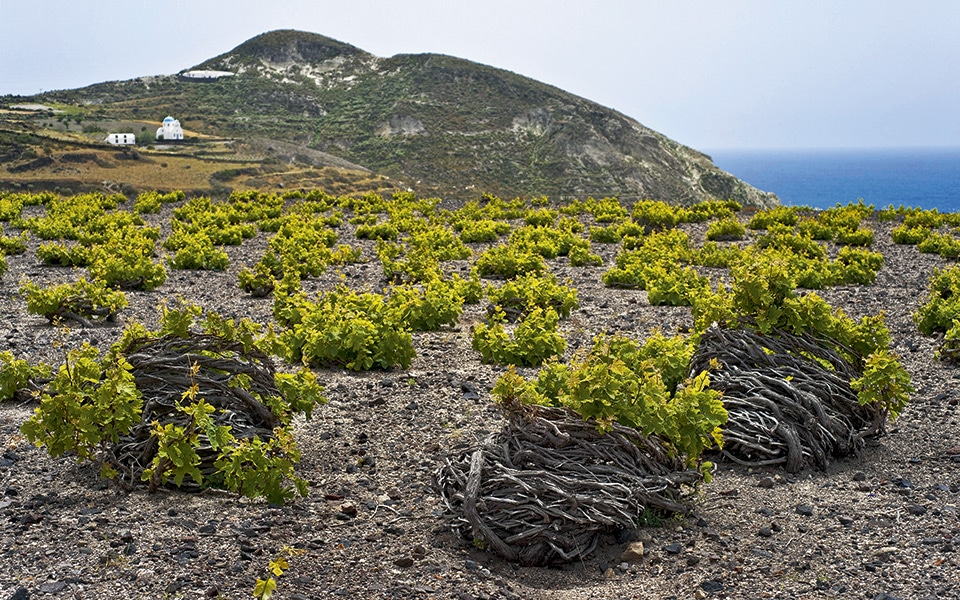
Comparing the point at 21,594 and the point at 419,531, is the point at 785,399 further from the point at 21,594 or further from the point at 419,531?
the point at 21,594

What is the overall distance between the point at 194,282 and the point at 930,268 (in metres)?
13.8

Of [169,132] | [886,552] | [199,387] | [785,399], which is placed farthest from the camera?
[169,132]

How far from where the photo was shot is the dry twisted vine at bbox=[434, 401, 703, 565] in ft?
16.5

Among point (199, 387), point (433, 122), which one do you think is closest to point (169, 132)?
point (433, 122)

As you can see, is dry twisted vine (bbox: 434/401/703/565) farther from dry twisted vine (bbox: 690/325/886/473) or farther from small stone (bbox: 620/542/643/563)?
dry twisted vine (bbox: 690/325/886/473)

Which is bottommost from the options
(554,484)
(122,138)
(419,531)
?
(122,138)

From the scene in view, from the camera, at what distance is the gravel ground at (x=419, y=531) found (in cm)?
464

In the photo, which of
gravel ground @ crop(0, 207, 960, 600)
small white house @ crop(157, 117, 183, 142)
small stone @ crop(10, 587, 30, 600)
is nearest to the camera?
small stone @ crop(10, 587, 30, 600)

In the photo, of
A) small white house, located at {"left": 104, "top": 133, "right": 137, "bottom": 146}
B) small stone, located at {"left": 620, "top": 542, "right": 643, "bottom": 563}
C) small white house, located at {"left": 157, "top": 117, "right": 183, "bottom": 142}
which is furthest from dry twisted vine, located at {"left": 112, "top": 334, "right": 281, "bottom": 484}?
small white house, located at {"left": 157, "top": 117, "right": 183, "bottom": 142}

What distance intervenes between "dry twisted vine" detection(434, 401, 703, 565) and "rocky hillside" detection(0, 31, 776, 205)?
65.2 meters

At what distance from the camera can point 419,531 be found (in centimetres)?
536

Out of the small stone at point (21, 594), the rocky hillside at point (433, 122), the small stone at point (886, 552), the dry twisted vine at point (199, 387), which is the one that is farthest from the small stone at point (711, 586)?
the rocky hillside at point (433, 122)

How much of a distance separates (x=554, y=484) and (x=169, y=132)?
267 ft

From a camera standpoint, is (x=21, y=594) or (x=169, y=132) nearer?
(x=21, y=594)
